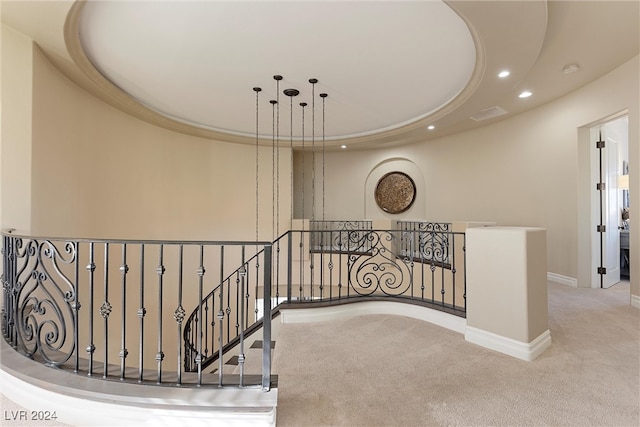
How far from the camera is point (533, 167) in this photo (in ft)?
17.5

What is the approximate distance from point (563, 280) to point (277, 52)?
17.9 feet

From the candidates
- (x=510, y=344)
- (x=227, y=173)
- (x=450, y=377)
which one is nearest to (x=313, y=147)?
(x=227, y=173)

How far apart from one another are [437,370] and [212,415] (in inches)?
66.7

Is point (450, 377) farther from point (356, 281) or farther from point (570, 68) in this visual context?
point (570, 68)

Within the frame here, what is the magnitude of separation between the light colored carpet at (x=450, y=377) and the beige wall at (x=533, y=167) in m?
1.80

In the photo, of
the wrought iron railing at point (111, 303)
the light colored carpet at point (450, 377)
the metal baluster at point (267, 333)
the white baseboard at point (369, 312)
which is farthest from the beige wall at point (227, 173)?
the metal baluster at point (267, 333)

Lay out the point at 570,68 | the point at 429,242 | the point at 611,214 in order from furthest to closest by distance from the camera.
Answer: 1. the point at 429,242
2. the point at 611,214
3. the point at 570,68

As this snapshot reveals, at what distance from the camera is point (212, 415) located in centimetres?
174

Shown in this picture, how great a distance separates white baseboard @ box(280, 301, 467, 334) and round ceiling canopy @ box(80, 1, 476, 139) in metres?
2.90

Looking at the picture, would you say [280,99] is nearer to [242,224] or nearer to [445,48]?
[445,48]

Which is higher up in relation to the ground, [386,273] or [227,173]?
[227,173]

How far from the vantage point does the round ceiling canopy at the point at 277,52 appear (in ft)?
8.90

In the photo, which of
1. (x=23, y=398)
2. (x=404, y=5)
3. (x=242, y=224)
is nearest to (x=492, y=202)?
(x=404, y=5)

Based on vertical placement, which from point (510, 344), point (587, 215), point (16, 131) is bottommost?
point (510, 344)
